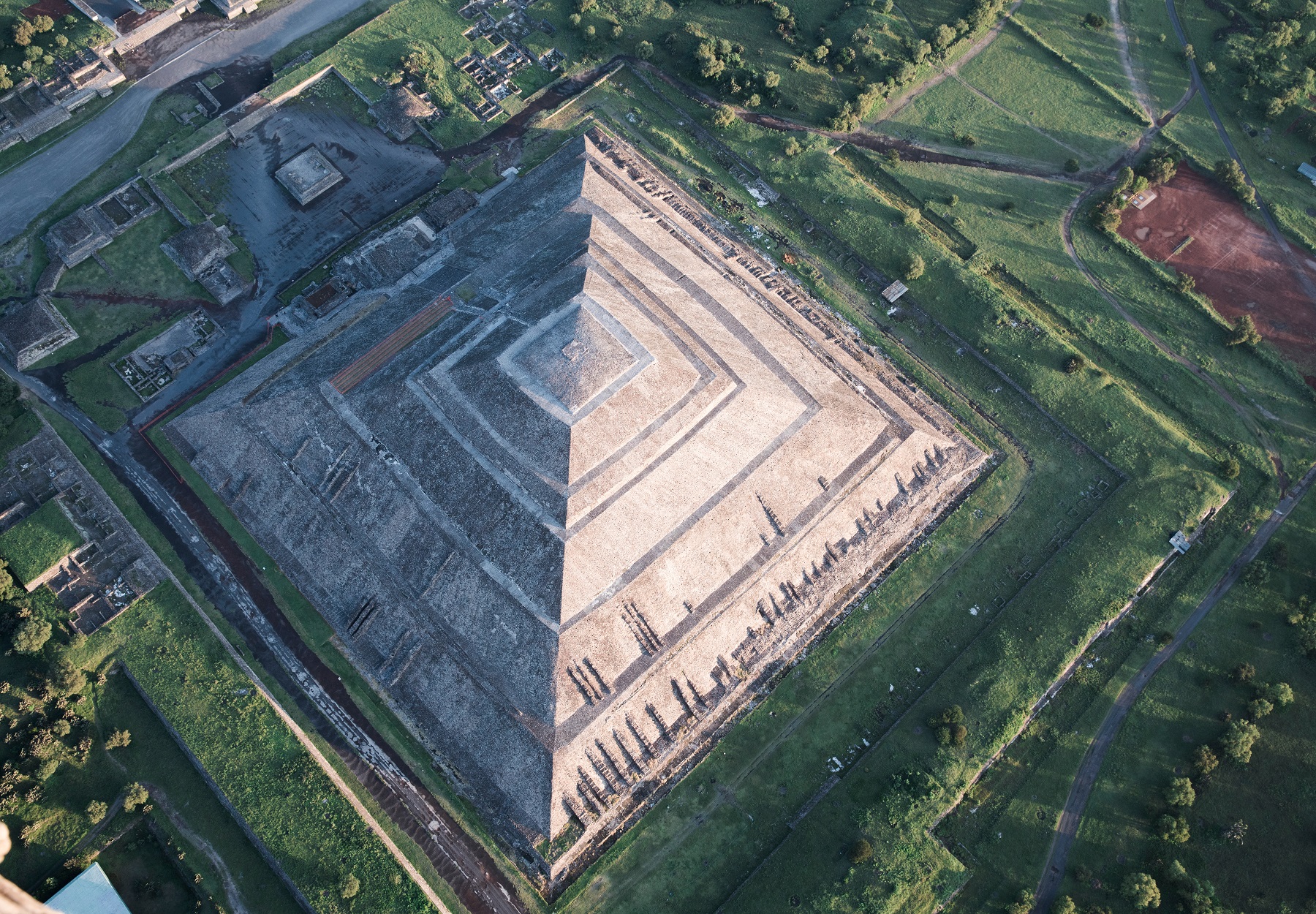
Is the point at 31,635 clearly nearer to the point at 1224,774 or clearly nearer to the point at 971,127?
the point at 1224,774

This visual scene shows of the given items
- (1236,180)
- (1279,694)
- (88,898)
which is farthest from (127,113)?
(1279,694)

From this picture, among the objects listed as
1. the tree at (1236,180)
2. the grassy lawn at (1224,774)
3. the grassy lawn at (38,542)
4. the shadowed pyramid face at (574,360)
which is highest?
the grassy lawn at (38,542)

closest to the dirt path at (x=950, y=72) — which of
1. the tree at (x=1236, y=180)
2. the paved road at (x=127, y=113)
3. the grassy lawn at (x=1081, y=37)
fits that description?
the grassy lawn at (x=1081, y=37)

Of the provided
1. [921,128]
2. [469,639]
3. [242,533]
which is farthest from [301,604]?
[921,128]

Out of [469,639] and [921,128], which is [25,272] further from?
[921,128]

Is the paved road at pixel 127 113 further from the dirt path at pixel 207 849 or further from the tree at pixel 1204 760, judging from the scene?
the tree at pixel 1204 760
